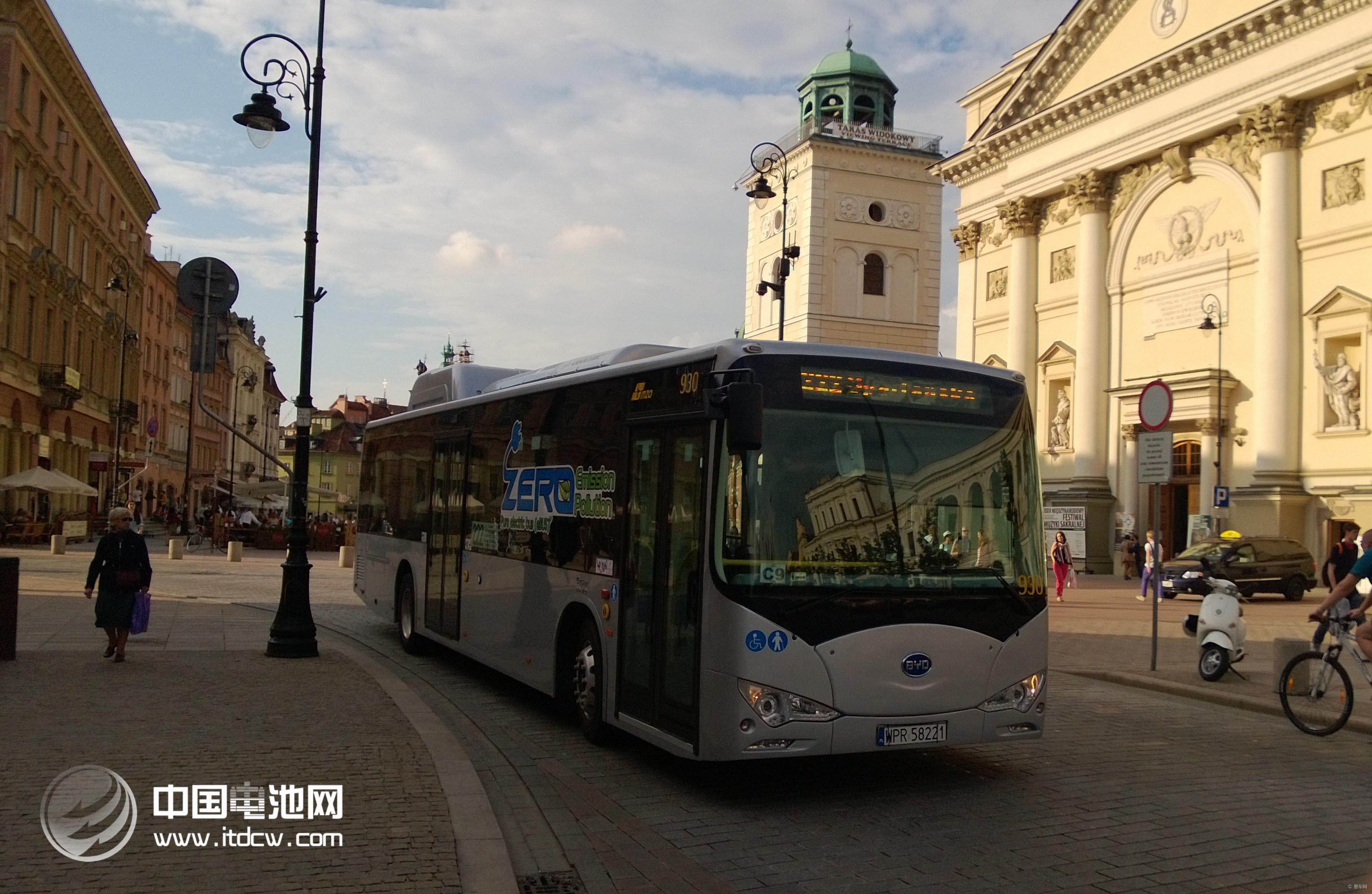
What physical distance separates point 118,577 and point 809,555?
811cm

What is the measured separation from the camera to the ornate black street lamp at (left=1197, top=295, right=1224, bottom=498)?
119 ft

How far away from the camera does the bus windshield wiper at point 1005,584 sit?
784 centimetres

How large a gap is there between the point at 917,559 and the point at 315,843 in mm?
3902

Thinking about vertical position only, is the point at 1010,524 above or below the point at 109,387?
below

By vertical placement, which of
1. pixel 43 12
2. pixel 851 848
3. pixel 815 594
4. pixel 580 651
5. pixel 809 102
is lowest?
pixel 851 848

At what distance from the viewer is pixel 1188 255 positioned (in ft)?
128

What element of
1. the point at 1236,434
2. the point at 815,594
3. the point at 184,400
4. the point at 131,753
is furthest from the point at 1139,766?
the point at 184,400

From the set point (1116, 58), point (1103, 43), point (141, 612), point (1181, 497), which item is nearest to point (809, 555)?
point (141, 612)

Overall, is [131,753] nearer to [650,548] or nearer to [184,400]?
[650,548]

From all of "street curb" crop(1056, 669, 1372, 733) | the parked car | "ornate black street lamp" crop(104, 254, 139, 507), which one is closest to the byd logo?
"street curb" crop(1056, 669, 1372, 733)

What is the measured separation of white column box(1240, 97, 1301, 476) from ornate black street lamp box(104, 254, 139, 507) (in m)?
40.0

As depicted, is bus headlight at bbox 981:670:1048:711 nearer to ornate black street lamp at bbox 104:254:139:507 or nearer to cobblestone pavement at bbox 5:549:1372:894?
cobblestone pavement at bbox 5:549:1372:894

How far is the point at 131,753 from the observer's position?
7.71 meters

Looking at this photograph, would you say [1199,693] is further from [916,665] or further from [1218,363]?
[1218,363]
